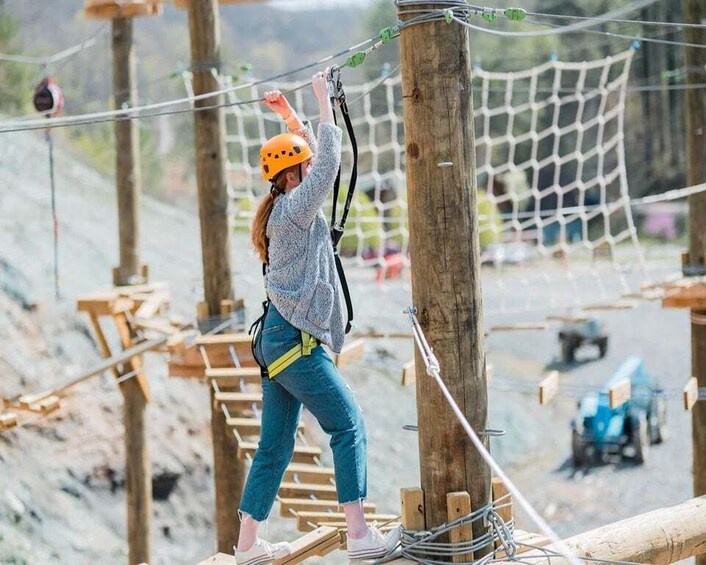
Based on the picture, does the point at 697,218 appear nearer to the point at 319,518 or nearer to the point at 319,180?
the point at 319,518

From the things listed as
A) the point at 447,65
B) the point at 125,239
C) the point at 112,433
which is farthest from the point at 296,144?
the point at 112,433

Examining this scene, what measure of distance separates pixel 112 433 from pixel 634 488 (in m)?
5.10

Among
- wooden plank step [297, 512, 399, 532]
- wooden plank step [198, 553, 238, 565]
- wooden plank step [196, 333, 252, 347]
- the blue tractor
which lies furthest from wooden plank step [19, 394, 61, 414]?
the blue tractor

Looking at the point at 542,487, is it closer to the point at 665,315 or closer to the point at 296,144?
the point at 665,315

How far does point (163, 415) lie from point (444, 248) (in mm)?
7876

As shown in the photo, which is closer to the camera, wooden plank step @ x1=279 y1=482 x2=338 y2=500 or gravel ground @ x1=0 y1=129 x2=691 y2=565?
wooden plank step @ x1=279 y1=482 x2=338 y2=500

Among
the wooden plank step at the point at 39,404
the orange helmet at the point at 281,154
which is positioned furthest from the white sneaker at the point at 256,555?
the wooden plank step at the point at 39,404

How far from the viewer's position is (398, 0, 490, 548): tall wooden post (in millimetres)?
2779

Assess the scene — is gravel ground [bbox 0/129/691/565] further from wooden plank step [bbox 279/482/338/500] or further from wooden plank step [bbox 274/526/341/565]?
wooden plank step [bbox 274/526/341/565]

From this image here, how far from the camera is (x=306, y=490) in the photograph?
436cm

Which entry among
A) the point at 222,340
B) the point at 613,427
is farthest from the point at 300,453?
the point at 613,427

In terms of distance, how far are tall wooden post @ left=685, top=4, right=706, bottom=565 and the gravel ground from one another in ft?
3.72

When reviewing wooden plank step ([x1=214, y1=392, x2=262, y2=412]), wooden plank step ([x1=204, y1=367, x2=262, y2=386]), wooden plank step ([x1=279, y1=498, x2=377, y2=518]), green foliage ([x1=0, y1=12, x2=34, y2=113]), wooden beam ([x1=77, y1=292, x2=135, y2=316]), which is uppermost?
green foliage ([x1=0, y1=12, x2=34, y2=113])

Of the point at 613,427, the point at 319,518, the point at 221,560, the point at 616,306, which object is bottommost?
the point at 613,427
